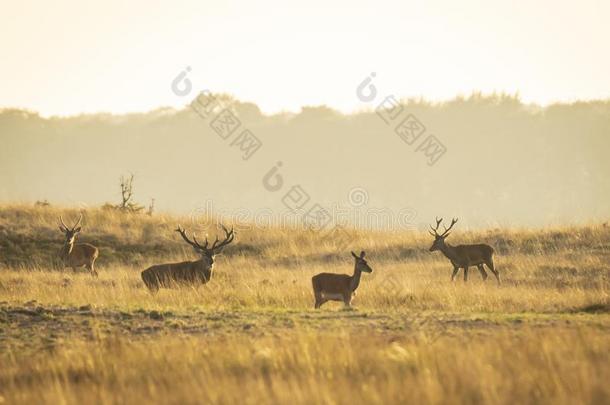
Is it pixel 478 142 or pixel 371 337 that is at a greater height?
pixel 478 142

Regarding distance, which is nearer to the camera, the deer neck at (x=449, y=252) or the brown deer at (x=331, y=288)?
the brown deer at (x=331, y=288)

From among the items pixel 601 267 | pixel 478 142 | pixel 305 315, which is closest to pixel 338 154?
pixel 478 142

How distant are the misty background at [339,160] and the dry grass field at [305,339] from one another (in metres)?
43.0

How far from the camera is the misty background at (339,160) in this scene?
2557 inches

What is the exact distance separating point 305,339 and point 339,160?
63294 millimetres

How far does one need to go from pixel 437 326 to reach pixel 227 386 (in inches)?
147

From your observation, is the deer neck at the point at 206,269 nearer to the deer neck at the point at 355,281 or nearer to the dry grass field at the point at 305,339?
the dry grass field at the point at 305,339

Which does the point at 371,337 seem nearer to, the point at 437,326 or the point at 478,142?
the point at 437,326

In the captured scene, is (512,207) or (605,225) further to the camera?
(512,207)

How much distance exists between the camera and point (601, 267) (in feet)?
66.9

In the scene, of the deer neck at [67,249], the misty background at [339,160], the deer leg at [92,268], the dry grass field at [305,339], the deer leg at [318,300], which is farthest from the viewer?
the misty background at [339,160]

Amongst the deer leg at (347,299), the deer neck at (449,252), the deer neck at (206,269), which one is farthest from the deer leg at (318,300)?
the deer neck at (449,252)

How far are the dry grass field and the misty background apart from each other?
43.0 meters

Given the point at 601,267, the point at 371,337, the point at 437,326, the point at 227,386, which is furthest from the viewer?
the point at 601,267
